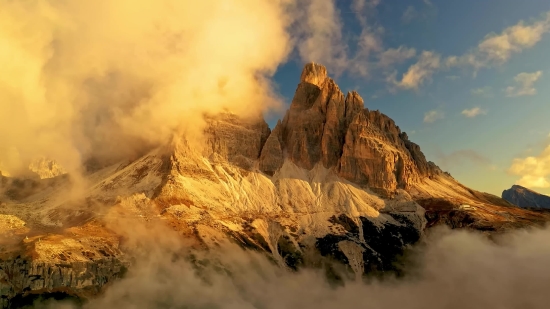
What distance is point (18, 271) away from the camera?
18238 centimetres

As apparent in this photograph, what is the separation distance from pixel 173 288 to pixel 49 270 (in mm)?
53559

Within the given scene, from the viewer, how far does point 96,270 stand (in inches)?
7756

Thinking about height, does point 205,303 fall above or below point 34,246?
below

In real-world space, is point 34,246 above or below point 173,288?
above

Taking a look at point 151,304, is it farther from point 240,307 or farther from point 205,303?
point 240,307

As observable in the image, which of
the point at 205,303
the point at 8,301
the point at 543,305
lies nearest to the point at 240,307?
the point at 205,303

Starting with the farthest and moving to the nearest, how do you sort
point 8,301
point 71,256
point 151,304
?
point 71,256 < point 151,304 < point 8,301

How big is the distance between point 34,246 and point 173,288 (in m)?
65.8

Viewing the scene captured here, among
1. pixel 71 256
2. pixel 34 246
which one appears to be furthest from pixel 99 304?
pixel 34 246

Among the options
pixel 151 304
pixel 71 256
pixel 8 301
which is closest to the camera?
pixel 8 301

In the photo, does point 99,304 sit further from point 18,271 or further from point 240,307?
point 240,307

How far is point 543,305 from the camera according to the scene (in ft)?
655

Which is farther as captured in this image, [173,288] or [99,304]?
[173,288]

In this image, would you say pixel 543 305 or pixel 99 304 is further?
pixel 543 305
